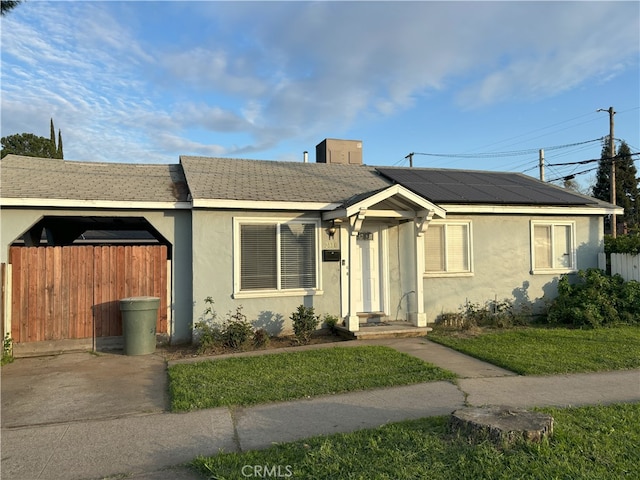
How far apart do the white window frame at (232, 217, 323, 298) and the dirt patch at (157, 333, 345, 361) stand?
95 centimetres

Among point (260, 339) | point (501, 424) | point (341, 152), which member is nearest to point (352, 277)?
point (260, 339)

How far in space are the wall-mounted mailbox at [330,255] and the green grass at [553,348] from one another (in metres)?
2.66

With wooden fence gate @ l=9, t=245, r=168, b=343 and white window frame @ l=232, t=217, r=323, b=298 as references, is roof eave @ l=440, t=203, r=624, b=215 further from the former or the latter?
wooden fence gate @ l=9, t=245, r=168, b=343

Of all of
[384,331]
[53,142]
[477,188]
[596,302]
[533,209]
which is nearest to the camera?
[384,331]

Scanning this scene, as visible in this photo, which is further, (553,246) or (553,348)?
(553,246)

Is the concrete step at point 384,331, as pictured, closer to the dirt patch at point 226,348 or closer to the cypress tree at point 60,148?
the dirt patch at point 226,348

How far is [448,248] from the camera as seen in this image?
11.1 m

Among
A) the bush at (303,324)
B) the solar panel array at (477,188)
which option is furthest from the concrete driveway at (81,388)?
the solar panel array at (477,188)

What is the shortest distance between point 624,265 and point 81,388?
40.7ft

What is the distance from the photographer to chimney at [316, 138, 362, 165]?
15133 millimetres

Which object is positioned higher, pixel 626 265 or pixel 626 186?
pixel 626 186

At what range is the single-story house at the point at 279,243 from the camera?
870 cm

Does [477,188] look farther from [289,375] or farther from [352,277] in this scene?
[289,375]

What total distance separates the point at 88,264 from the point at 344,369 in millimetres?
5464
